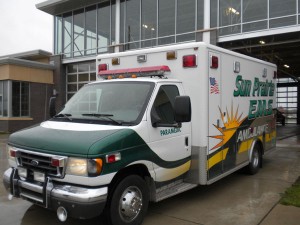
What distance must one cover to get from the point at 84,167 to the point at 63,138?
1.70 ft

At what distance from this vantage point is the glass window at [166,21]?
18594 mm

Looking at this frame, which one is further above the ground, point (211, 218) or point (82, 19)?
point (82, 19)

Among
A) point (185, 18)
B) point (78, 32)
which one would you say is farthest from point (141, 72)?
point (78, 32)

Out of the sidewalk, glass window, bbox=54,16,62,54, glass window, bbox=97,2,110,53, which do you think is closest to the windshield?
the sidewalk

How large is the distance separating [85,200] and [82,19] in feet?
71.0

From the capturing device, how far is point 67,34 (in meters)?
24.7

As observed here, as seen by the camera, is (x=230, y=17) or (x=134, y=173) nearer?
(x=134, y=173)

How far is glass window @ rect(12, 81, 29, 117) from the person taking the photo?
21703mm

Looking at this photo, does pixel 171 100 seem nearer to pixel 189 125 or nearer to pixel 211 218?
pixel 189 125

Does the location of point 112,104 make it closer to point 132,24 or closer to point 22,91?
point 132,24

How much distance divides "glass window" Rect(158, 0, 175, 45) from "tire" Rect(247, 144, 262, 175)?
11.4 metres

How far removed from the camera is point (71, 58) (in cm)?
2433

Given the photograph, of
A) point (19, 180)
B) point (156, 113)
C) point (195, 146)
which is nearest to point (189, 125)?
point (195, 146)

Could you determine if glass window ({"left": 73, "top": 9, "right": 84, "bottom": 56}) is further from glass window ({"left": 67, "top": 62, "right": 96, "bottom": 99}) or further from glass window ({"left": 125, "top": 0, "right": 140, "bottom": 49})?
glass window ({"left": 125, "top": 0, "right": 140, "bottom": 49})
